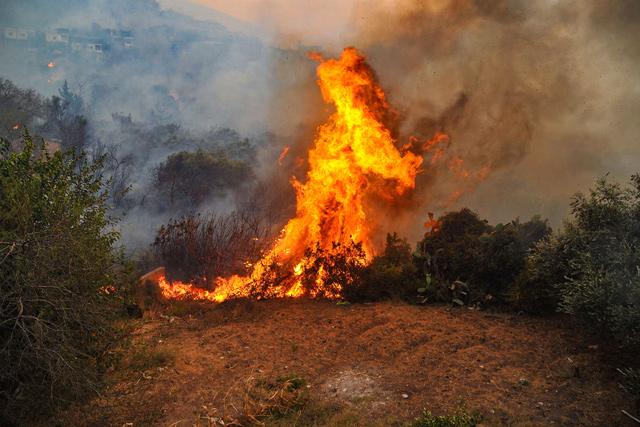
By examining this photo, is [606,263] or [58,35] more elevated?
[58,35]

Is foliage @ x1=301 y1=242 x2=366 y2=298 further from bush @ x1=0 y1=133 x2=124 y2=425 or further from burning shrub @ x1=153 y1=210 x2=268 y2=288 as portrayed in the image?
bush @ x1=0 y1=133 x2=124 y2=425

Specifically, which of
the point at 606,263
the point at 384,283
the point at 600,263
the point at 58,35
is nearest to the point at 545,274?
the point at 600,263

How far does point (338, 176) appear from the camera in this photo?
35.7 feet

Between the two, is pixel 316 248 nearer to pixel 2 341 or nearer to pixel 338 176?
pixel 338 176

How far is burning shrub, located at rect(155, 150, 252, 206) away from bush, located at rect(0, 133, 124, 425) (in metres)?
12.7

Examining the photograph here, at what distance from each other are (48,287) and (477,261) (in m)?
7.06

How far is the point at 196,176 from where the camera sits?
19484mm

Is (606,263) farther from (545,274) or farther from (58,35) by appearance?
(58,35)

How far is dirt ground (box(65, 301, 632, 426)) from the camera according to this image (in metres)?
5.23

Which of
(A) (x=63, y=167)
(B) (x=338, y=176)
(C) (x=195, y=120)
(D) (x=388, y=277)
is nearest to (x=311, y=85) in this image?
(B) (x=338, y=176)

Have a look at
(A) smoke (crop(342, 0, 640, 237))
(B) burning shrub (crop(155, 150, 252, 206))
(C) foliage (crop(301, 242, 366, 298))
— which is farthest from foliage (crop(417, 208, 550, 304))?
(B) burning shrub (crop(155, 150, 252, 206))

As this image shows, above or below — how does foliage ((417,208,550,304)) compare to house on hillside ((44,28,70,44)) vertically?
below

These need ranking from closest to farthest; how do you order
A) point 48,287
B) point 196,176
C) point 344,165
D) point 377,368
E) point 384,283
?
point 48,287, point 377,368, point 384,283, point 344,165, point 196,176

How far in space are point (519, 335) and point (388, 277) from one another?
287cm
